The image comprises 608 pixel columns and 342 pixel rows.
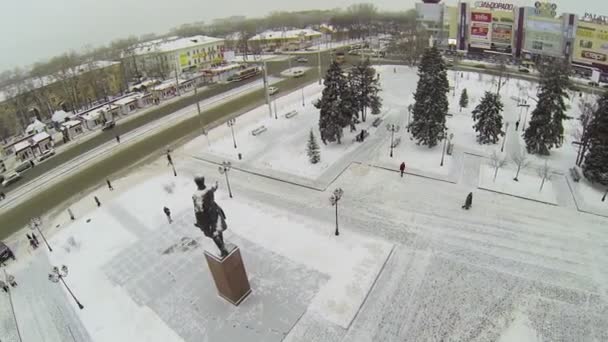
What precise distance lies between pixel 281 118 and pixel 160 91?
76.6ft

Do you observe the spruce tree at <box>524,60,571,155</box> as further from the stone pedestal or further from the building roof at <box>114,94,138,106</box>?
the building roof at <box>114,94,138,106</box>

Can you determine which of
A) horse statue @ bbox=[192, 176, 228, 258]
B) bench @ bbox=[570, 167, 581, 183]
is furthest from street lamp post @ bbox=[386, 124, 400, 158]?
horse statue @ bbox=[192, 176, 228, 258]

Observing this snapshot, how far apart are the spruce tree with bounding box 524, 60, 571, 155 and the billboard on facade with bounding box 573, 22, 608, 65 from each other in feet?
91.6

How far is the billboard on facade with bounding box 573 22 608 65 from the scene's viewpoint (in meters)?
44.5

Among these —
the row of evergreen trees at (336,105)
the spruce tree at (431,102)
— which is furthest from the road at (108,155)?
the spruce tree at (431,102)

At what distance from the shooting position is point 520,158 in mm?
26344

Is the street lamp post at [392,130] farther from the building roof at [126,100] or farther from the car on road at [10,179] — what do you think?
the building roof at [126,100]

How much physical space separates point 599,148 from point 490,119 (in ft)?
25.6

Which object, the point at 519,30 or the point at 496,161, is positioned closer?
the point at 496,161

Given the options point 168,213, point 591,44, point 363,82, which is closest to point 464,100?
point 363,82

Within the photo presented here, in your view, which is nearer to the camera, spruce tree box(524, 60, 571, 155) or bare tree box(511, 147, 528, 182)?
bare tree box(511, 147, 528, 182)

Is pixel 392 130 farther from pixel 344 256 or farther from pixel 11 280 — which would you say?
pixel 11 280

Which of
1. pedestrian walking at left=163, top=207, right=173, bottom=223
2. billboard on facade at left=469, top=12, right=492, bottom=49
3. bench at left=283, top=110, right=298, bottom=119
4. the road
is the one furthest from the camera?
billboard on facade at left=469, top=12, right=492, bottom=49

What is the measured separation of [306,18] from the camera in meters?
131
